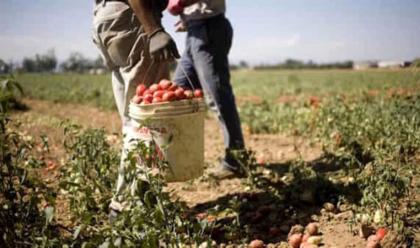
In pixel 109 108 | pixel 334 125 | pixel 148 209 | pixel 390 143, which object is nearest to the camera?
pixel 148 209

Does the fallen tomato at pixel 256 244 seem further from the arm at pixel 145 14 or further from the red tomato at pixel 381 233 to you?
the arm at pixel 145 14

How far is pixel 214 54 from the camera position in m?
3.41

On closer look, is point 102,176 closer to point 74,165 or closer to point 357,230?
point 74,165

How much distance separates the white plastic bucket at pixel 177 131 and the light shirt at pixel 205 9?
1.21 meters

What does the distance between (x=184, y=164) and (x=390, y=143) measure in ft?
5.89

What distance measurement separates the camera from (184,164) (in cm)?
247

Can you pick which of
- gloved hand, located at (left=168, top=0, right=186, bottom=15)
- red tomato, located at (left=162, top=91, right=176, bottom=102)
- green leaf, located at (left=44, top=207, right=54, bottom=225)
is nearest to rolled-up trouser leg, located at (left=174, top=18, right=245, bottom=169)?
gloved hand, located at (left=168, top=0, right=186, bottom=15)

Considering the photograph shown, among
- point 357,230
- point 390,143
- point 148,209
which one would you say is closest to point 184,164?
point 148,209

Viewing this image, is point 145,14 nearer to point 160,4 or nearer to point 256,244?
point 160,4

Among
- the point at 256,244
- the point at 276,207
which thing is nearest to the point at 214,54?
the point at 276,207

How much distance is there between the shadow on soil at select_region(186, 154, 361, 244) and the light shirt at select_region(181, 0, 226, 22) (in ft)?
4.69

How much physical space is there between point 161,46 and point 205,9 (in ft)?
3.37

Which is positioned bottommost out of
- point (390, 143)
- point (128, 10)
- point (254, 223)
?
point (254, 223)

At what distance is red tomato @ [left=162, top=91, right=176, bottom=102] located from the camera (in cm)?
230
